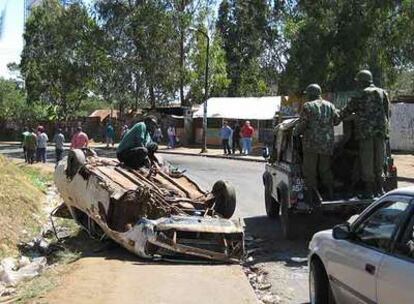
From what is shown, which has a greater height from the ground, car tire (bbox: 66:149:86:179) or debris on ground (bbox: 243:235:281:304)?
car tire (bbox: 66:149:86:179)

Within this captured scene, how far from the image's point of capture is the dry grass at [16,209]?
1259 cm

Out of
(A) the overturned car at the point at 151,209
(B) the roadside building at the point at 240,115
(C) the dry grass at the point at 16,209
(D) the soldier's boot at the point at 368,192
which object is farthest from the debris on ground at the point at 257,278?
(B) the roadside building at the point at 240,115

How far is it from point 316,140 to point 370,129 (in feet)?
2.71

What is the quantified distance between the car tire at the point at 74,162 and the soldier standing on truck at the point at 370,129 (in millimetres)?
4369

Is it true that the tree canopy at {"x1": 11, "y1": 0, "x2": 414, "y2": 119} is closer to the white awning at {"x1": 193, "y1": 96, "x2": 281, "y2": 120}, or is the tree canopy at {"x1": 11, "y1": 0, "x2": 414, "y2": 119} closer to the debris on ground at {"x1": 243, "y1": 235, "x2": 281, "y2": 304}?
the white awning at {"x1": 193, "y1": 96, "x2": 281, "y2": 120}

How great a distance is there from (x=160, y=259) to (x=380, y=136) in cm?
380

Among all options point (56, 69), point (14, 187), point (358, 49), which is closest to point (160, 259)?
point (14, 187)

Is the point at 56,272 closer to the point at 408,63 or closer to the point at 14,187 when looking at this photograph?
the point at 14,187

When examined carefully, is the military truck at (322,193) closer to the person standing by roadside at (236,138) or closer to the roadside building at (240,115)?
the person standing by roadside at (236,138)

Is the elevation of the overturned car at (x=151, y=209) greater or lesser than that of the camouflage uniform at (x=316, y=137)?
lesser

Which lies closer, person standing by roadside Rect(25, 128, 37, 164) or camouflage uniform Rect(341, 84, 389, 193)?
camouflage uniform Rect(341, 84, 389, 193)

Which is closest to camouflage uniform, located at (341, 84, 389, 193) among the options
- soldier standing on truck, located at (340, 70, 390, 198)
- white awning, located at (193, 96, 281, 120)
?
soldier standing on truck, located at (340, 70, 390, 198)

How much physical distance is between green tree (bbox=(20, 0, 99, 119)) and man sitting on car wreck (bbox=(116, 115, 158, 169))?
39.3 m

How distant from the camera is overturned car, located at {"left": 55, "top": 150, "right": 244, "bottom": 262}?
31.2ft
